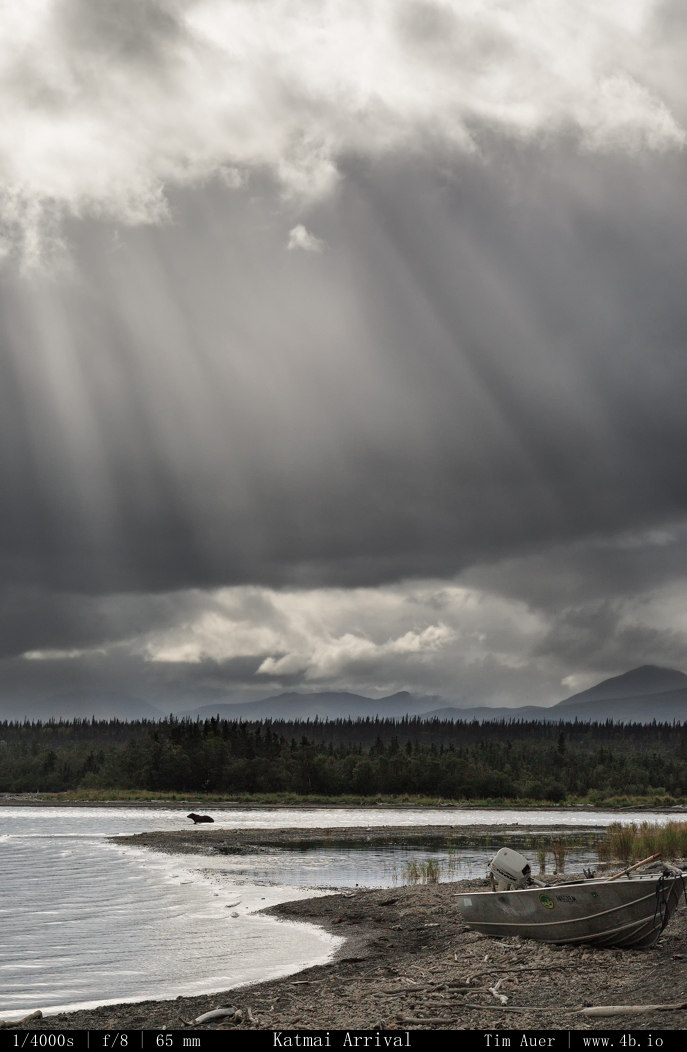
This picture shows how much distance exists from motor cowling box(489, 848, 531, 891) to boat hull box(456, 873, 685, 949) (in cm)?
81

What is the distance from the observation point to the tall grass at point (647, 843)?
43719 mm

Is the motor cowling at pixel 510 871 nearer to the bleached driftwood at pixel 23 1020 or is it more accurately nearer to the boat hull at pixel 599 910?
the boat hull at pixel 599 910

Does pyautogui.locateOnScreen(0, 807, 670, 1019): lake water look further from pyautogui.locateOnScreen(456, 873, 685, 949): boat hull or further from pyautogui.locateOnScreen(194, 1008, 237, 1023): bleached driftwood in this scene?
pyautogui.locateOnScreen(456, 873, 685, 949): boat hull

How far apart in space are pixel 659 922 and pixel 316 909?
60.8ft

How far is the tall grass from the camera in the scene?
4372 cm

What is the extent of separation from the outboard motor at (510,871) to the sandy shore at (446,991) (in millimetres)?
1536

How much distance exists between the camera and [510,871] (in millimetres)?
29250

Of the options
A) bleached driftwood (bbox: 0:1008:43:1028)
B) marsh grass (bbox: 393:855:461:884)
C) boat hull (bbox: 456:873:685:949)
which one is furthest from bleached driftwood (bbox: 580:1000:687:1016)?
marsh grass (bbox: 393:855:461:884)

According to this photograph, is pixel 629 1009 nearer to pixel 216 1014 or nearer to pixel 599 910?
pixel 599 910

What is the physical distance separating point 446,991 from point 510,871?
713 centimetres

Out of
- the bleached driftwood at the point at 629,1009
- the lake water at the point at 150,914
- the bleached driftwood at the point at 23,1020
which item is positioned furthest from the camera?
the lake water at the point at 150,914
